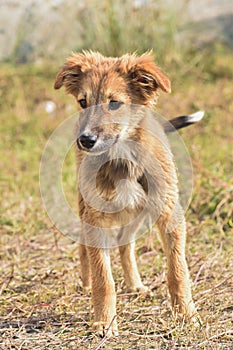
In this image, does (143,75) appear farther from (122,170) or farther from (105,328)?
(105,328)

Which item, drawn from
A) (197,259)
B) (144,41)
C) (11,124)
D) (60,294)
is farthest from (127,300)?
(144,41)

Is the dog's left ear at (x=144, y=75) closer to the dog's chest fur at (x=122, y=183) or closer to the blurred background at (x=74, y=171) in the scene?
the dog's chest fur at (x=122, y=183)

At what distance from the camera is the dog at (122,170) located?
3.86 metres

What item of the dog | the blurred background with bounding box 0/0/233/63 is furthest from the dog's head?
the blurred background with bounding box 0/0/233/63

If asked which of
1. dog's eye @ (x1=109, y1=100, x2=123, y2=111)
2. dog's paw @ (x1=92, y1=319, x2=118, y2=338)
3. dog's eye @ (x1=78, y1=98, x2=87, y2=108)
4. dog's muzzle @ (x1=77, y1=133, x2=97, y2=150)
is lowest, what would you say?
dog's paw @ (x1=92, y1=319, x2=118, y2=338)

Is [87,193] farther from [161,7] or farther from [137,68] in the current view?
[161,7]

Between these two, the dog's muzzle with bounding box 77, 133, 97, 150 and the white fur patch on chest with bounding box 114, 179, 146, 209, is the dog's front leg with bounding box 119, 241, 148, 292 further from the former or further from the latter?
the dog's muzzle with bounding box 77, 133, 97, 150

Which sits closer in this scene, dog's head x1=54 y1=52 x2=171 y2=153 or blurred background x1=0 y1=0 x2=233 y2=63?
dog's head x1=54 y1=52 x2=171 y2=153

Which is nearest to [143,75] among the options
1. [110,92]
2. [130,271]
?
[110,92]

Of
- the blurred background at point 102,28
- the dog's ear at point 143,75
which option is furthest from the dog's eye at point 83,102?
the blurred background at point 102,28

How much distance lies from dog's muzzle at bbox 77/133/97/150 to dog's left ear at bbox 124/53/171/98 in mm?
575

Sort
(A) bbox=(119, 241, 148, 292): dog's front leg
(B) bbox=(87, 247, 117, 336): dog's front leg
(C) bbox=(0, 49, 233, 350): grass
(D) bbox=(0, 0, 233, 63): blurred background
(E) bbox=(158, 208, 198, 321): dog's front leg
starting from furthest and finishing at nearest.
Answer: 1. (D) bbox=(0, 0, 233, 63): blurred background
2. (A) bbox=(119, 241, 148, 292): dog's front leg
3. (E) bbox=(158, 208, 198, 321): dog's front leg
4. (B) bbox=(87, 247, 117, 336): dog's front leg
5. (C) bbox=(0, 49, 233, 350): grass

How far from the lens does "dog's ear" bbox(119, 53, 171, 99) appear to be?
13.2ft

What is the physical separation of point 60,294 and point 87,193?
0.82m
